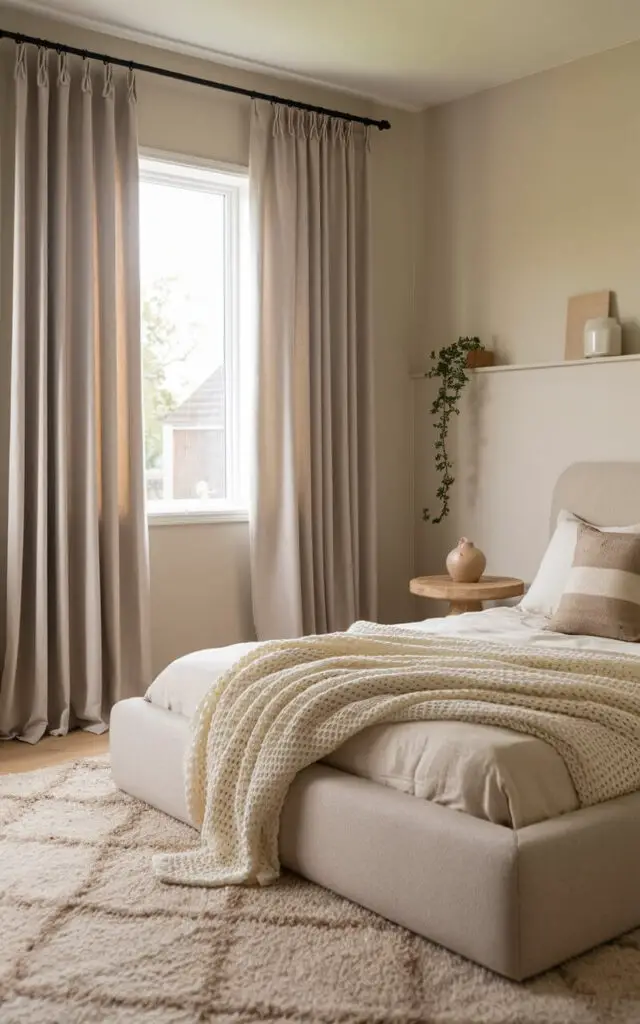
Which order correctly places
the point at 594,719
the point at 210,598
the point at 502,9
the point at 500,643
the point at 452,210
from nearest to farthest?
the point at 594,719
the point at 500,643
the point at 502,9
the point at 210,598
the point at 452,210

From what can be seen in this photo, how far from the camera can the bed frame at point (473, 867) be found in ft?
6.69

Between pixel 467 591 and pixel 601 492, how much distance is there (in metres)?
0.66

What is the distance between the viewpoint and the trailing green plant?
4992 mm

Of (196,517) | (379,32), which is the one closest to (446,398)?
(196,517)

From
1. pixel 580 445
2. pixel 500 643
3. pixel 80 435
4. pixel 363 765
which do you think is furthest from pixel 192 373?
pixel 363 765

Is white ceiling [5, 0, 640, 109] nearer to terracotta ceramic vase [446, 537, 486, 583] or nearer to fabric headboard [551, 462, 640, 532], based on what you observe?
fabric headboard [551, 462, 640, 532]

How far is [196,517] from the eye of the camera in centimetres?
464

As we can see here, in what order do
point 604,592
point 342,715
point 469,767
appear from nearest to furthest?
1. point 469,767
2. point 342,715
3. point 604,592

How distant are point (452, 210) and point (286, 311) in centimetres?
104

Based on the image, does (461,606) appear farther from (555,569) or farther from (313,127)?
(313,127)

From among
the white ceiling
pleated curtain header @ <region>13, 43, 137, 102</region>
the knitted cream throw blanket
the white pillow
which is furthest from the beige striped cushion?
pleated curtain header @ <region>13, 43, 137, 102</region>

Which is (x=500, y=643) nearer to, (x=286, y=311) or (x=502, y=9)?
(x=286, y=311)

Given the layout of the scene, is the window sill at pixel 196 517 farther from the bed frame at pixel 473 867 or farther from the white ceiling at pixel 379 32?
the bed frame at pixel 473 867

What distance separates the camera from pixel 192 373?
480 centimetres
